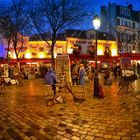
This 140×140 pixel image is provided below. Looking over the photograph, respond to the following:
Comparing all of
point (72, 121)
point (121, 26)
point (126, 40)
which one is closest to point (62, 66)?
point (72, 121)

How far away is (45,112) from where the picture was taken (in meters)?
8.91

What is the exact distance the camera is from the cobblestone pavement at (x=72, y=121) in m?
6.25

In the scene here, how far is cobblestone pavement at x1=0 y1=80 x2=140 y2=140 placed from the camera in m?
6.25

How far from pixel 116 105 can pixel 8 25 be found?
969 inches

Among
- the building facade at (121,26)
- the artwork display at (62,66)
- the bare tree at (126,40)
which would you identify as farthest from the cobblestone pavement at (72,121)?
the building facade at (121,26)

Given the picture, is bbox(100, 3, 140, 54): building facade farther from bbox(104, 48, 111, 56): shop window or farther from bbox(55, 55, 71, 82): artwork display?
bbox(55, 55, 71, 82): artwork display

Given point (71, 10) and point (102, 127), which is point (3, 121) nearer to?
point (102, 127)

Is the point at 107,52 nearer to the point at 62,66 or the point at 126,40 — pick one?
the point at 126,40

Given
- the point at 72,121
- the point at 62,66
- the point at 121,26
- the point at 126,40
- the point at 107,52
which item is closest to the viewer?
the point at 72,121

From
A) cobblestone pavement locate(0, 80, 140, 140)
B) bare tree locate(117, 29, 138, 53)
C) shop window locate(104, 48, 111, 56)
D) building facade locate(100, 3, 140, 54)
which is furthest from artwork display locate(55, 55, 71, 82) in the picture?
building facade locate(100, 3, 140, 54)

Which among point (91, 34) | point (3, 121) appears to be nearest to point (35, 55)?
point (91, 34)

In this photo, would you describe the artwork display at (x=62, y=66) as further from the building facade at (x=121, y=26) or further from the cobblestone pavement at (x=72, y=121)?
the building facade at (x=121, y=26)

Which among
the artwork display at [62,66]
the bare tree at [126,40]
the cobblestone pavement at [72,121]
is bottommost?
the cobblestone pavement at [72,121]

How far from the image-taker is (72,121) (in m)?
7.52
